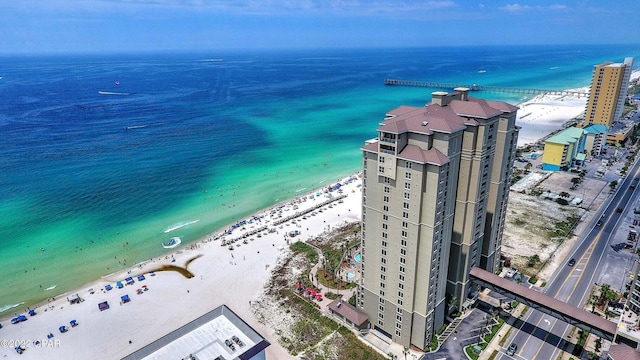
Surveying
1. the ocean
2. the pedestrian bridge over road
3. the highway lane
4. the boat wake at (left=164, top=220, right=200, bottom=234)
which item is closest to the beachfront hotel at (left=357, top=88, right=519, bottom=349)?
the pedestrian bridge over road

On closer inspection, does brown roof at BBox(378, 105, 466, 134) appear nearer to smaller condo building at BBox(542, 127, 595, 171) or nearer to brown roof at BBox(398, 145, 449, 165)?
brown roof at BBox(398, 145, 449, 165)

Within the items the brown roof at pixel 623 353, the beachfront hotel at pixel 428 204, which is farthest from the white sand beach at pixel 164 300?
the brown roof at pixel 623 353

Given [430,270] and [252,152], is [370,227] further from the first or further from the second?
[252,152]

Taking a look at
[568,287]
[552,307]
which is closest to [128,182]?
[552,307]

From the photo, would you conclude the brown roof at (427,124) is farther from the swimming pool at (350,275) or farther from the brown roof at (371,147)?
the swimming pool at (350,275)

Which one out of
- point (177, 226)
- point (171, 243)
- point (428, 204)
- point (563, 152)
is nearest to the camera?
A: point (428, 204)

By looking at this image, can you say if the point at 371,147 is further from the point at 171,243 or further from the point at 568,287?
the point at 171,243

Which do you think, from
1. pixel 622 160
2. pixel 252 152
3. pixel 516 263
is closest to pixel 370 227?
pixel 516 263
